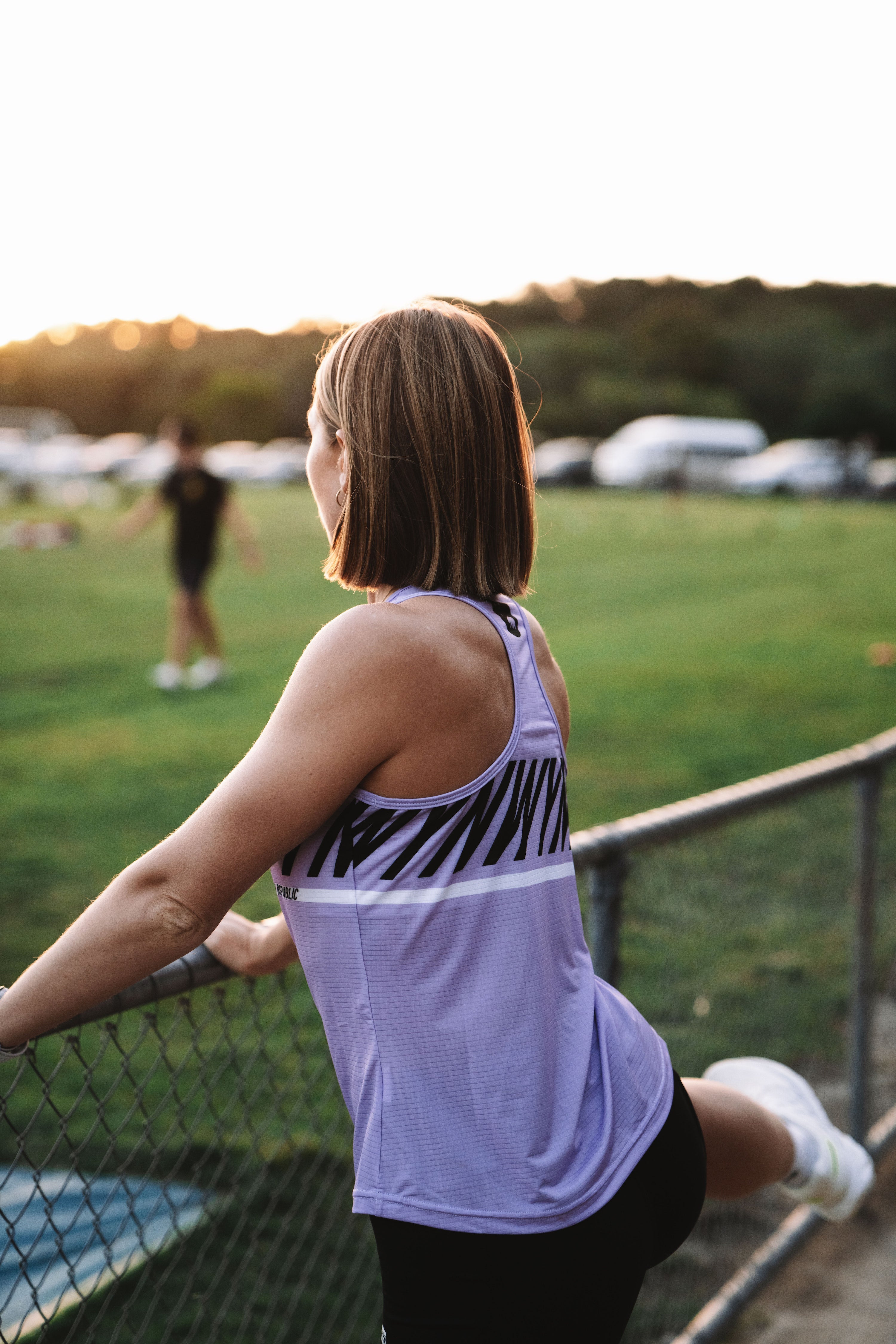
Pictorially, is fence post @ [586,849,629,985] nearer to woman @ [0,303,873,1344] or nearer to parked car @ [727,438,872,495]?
woman @ [0,303,873,1344]

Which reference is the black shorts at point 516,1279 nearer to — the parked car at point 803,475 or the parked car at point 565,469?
the parked car at point 803,475

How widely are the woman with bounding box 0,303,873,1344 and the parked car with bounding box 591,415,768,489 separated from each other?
37268 millimetres

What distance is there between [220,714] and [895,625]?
8.07 metres

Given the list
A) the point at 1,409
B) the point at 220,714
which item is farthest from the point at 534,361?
the point at 220,714

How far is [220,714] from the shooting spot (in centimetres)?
845

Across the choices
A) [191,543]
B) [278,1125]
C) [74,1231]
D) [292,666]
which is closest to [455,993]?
[74,1231]

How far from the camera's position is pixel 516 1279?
4.20ft

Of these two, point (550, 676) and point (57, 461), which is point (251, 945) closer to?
point (550, 676)

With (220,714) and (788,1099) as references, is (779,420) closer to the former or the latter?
(220,714)

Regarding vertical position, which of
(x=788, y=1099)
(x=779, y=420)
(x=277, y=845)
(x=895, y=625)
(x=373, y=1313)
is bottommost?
(x=779, y=420)

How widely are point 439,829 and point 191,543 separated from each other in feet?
29.7

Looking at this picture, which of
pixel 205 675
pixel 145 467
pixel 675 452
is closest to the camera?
pixel 205 675

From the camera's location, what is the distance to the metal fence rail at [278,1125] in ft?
6.57

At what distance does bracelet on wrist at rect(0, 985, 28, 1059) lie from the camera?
1.24 metres
